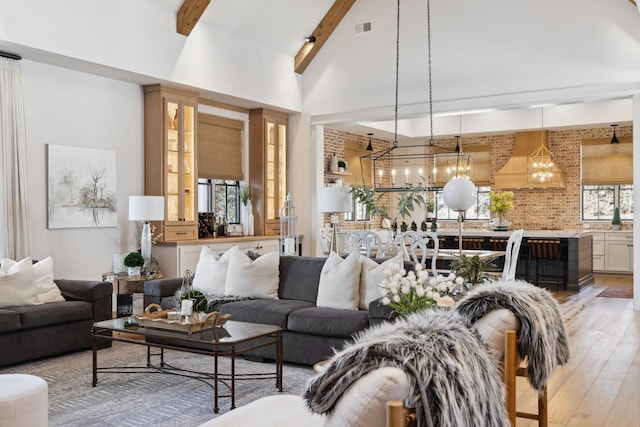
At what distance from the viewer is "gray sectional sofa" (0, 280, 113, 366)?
196 inches

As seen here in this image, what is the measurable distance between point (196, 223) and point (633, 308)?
19.2 ft

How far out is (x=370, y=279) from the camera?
520cm

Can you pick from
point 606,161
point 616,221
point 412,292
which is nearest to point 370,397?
point 412,292

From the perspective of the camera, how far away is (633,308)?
7.89 m

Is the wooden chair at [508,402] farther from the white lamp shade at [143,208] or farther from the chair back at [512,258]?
the white lamp shade at [143,208]

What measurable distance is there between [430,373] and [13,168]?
5.99m

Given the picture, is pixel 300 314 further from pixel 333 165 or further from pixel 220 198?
pixel 333 165

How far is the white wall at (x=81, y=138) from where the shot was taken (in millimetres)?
6785

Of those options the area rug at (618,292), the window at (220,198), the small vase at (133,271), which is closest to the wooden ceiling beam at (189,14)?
the window at (220,198)

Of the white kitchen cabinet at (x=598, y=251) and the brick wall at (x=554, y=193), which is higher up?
the brick wall at (x=554, y=193)

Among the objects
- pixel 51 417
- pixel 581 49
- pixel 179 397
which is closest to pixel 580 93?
pixel 581 49

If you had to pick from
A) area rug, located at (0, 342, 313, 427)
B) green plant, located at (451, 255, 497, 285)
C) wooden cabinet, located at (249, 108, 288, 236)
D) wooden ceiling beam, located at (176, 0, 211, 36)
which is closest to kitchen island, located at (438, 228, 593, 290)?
wooden cabinet, located at (249, 108, 288, 236)

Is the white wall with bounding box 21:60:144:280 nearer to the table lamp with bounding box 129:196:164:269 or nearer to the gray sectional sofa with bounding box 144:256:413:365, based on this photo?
the table lamp with bounding box 129:196:164:269

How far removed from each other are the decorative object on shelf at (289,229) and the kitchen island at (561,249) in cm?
296
